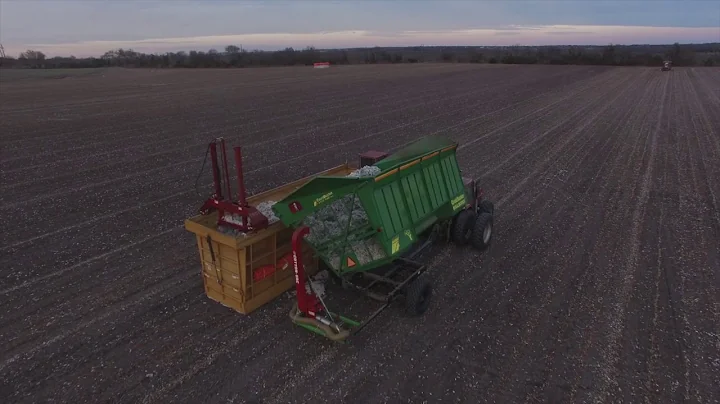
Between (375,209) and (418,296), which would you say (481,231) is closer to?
(418,296)

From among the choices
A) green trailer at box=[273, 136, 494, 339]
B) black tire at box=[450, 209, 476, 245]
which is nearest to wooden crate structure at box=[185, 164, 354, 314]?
green trailer at box=[273, 136, 494, 339]

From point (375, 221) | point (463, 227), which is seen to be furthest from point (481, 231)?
point (375, 221)

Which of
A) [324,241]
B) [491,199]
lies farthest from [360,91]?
[324,241]

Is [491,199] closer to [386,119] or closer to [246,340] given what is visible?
[246,340]

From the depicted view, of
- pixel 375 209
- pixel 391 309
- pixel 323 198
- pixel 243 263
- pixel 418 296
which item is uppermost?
pixel 323 198

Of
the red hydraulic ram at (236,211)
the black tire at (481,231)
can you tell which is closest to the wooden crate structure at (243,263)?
the red hydraulic ram at (236,211)

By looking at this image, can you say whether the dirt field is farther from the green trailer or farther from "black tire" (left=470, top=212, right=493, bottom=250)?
the green trailer
